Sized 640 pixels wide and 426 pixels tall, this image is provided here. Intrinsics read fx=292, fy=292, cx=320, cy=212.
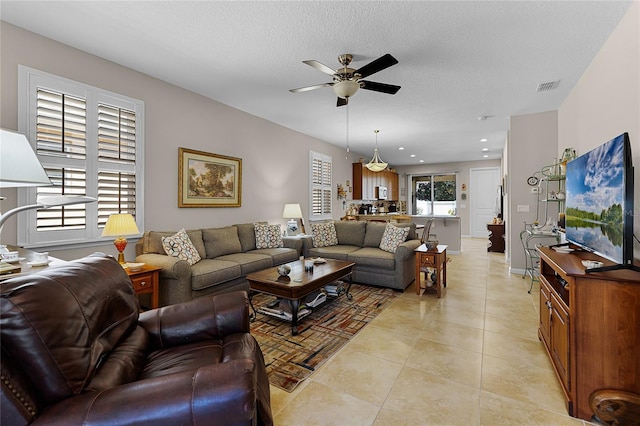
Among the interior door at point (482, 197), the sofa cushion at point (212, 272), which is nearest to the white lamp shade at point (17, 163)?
the sofa cushion at point (212, 272)

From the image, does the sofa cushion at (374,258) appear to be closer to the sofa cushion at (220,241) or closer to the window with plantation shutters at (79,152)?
the sofa cushion at (220,241)

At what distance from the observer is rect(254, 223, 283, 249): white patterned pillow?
4.65 m

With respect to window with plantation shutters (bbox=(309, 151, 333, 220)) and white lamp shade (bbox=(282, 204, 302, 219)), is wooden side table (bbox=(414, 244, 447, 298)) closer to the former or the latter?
white lamp shade (bbox=(282, 204, 302, 219))

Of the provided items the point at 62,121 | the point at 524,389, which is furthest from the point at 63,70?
the point at 524,389

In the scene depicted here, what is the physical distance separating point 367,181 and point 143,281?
6664 millimetres

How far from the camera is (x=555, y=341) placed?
6.77 ft

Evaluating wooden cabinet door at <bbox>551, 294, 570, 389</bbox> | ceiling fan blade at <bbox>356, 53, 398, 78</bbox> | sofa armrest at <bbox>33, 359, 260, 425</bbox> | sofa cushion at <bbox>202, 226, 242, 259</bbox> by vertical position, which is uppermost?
ceiling fan blade at <bbox>356, 53, 398, 78</bbox>

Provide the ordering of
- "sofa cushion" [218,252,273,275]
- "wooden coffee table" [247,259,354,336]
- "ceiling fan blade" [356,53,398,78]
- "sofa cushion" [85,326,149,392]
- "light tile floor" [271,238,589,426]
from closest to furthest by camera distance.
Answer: "sofa cushion" [85,326,149,392] < "light tile floor" [271,238,589,426] < "ceiling fan blade" [356,53,398,78] < "wooden coffee table" [247,259,354,336] < "sofa cushion" [218,252,273,275]

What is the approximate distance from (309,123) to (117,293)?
467 cm

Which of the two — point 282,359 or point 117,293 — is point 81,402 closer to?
point 117,293

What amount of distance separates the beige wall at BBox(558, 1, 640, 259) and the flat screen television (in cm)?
35

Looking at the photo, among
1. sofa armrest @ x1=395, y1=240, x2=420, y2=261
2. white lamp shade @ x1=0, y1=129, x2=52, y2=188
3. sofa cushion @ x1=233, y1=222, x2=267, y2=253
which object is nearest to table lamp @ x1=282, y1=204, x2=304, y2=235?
sofa cushion @ x1=233, y1=222, x2=267, y2=253

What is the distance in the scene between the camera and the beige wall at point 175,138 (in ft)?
8.52

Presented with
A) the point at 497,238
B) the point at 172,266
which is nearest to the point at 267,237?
the point at 172,266
